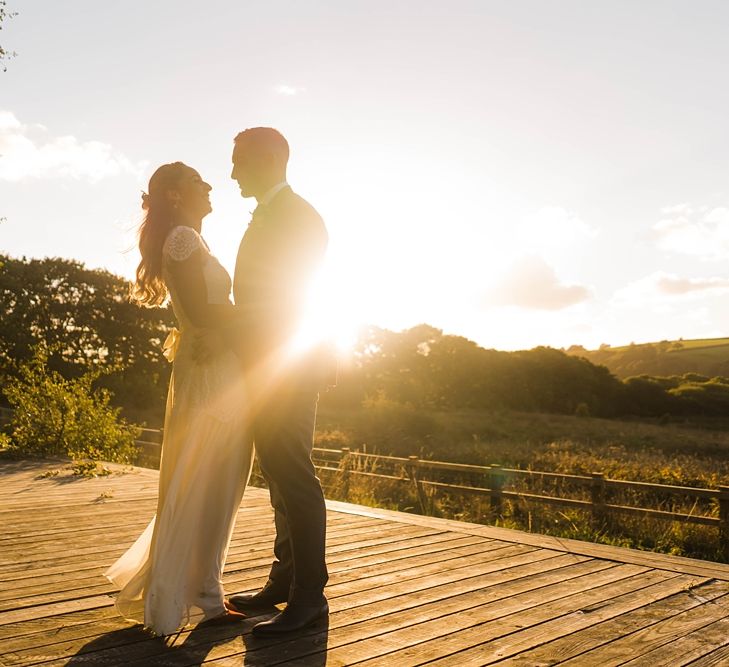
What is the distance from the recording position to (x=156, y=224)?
10.3ft

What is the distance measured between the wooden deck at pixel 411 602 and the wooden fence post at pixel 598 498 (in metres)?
3.12

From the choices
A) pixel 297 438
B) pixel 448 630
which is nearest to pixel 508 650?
pixel 448 630

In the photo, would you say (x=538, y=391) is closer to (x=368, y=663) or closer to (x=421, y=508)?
(x=421, y=508)

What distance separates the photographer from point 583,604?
3396 millimetres

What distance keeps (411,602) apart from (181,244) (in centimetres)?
198

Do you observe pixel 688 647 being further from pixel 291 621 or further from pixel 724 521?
pixel 724 521

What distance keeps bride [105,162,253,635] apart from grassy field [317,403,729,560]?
5.35 metres

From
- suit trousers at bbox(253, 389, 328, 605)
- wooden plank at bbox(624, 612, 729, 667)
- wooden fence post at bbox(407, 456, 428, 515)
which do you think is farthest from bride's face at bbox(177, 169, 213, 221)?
wooden fence post at bbox(407, 456, 428, 515)

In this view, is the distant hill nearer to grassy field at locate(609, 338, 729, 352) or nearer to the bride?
grassy field at locate(609, 338, 729, 352)

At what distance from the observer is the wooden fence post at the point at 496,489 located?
9141mm

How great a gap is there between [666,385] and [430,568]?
32943 millimetres

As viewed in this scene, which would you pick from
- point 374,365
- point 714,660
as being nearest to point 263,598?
point 714,660

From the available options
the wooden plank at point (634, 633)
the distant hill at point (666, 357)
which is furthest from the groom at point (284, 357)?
the distant hill at point (666, 357)

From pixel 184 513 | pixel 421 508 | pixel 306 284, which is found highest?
pixel 306 284
